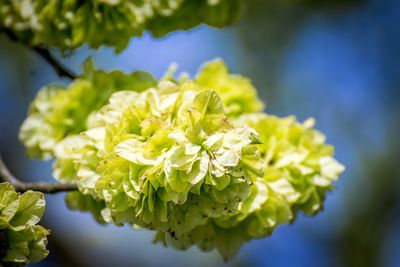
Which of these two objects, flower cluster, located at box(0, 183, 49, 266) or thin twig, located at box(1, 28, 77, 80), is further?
thin twig, located at box(1, 28, 77, 80)

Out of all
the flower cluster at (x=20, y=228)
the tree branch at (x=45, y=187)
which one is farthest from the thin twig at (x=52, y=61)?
the flower cluster at (x=20, y=228)

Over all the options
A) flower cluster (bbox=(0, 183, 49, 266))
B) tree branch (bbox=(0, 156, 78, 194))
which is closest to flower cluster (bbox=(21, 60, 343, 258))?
tree branch (bbox=(0, 156, 78, 194))

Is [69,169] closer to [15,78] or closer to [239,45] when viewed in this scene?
[15,78]

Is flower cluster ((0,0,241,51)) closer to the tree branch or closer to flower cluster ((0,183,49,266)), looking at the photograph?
the tree branch

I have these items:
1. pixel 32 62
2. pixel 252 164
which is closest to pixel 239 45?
pixel 32 62

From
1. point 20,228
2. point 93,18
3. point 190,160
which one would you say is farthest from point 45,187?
point 93,18

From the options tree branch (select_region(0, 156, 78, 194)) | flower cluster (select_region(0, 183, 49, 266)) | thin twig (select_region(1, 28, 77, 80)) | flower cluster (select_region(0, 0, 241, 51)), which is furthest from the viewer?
thin twig (select_region(1, 28, 77, 80))

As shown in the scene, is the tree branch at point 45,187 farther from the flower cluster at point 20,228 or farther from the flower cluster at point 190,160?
the flower cluster at point 20,228
